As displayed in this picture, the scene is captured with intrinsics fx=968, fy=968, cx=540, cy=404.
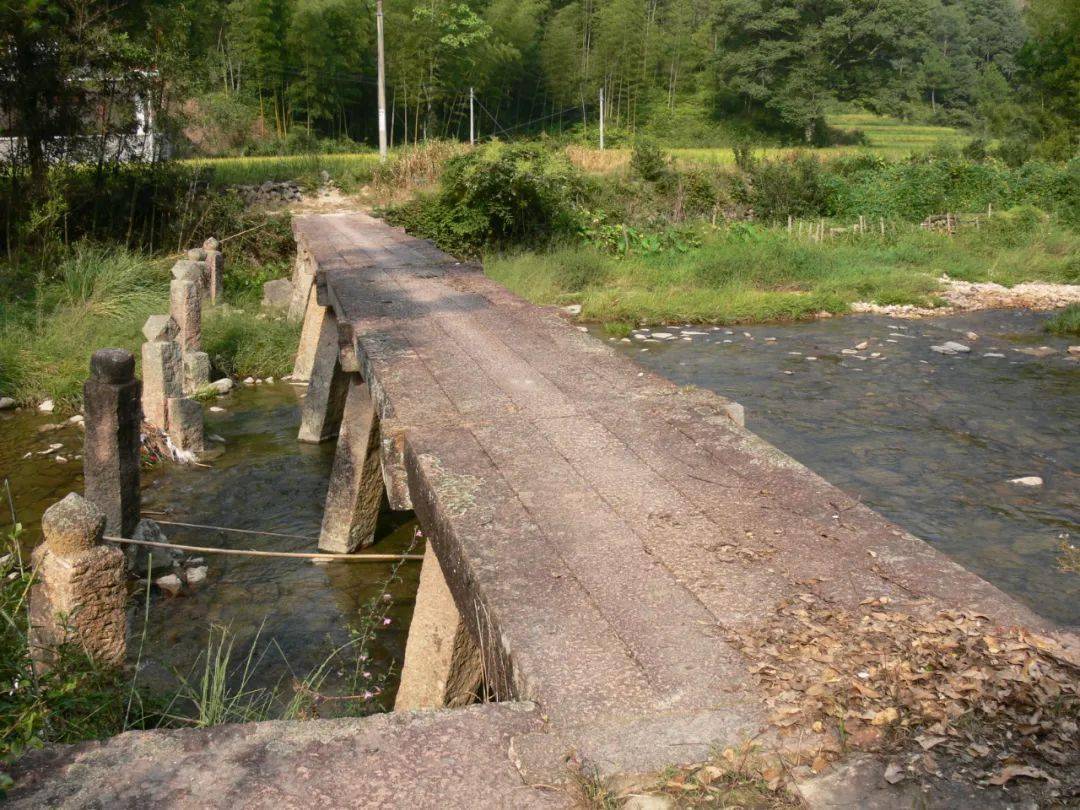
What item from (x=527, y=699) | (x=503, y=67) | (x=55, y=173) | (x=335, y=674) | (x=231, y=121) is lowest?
(x=335, y=674)

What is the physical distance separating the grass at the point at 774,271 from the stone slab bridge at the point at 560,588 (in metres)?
8.98

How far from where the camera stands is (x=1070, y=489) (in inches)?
298

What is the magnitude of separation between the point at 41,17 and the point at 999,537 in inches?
516

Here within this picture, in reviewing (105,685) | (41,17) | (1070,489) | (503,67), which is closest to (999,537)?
(1070,489)

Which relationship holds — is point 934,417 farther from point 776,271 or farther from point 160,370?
point 776,271

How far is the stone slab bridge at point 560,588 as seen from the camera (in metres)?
2.23

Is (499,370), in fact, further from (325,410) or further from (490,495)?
(325,410)

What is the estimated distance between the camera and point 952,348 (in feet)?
40.9

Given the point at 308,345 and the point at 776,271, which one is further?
the point at 776,271

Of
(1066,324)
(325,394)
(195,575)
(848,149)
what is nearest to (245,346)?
(325,394)

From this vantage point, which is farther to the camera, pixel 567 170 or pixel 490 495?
pixel 567 170

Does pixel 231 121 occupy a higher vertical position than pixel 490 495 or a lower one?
higher

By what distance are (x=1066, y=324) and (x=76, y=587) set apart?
13581 millimetres

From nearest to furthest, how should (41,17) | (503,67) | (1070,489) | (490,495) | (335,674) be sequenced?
(490,495) → (335,674) → (1070,489) → (41,17) → (503,67)
